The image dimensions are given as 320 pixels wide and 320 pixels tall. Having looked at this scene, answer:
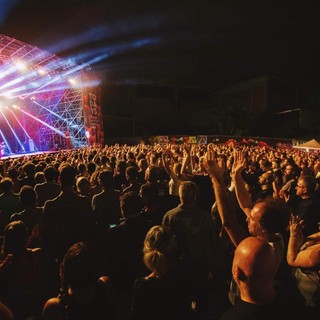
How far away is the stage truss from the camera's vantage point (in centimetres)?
1572

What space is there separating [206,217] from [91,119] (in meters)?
19.0

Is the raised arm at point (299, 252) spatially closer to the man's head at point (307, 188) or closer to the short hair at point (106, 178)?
the man's head at point (307, 188)

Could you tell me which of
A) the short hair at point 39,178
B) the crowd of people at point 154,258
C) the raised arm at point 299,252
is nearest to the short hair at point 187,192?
the crowd of people at point 154,258

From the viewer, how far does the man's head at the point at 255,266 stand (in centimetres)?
143

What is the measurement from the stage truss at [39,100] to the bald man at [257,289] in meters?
15.1

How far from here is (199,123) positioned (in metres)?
44.1

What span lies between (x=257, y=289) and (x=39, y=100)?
24824mm

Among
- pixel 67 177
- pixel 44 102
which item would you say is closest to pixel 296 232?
pixel 67 177

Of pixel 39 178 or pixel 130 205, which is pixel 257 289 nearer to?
pixel 130 205

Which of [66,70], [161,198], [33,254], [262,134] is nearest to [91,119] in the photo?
[66,70]

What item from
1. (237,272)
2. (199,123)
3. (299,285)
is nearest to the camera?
(237,272)

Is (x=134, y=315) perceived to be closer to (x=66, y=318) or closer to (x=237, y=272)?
(x=66, y=318)

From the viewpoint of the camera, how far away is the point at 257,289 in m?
1.43

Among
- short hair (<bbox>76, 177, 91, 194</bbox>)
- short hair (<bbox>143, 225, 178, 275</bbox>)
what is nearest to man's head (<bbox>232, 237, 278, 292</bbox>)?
short hair (<bbox>143, 225, 178, 275</bbox>)
